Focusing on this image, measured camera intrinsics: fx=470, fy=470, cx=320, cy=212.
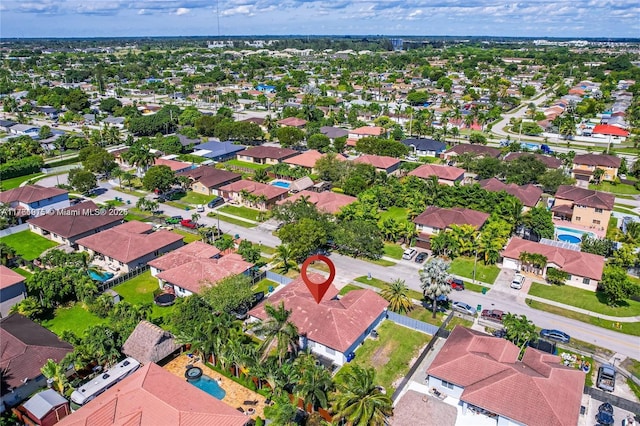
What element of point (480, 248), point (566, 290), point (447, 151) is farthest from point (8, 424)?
point (447, 151)

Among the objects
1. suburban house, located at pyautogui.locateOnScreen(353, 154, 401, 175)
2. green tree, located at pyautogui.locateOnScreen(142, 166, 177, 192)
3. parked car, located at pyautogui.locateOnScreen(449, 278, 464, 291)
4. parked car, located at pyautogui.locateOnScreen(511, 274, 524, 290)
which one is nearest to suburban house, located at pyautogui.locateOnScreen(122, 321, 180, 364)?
parked car, located at pyautogui.locateOnScreen(449, 278, 464, 291)

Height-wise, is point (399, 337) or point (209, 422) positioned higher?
point (209, 422)

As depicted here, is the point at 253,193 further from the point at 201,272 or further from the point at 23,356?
the point at 23,356

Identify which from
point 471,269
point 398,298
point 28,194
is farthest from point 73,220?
point 471,269

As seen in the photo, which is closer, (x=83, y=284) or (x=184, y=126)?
(x=83, y=284)

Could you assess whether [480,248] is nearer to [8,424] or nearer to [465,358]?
[465,358]

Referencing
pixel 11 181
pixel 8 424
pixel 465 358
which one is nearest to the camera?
pixel 8 424

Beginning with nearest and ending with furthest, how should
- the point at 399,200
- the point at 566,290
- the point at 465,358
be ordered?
the point at 465,358, the point at 566,290, the point at 399,200
